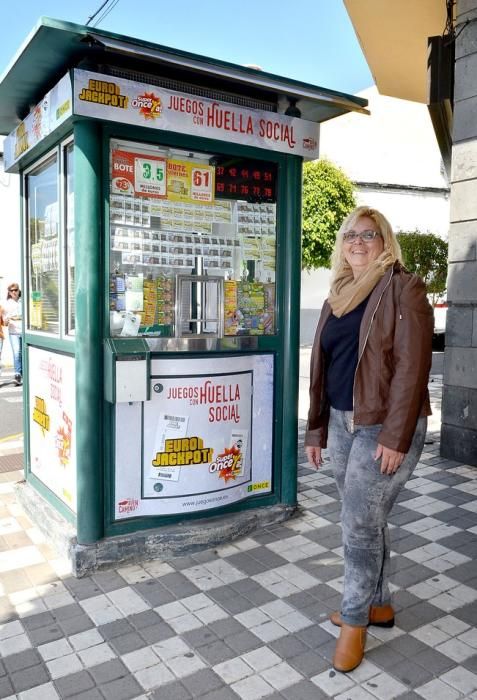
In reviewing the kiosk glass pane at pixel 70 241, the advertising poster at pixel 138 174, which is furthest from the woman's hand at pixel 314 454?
the advertising poster at pixel 138 174

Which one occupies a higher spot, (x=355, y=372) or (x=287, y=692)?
(x=355, y=372)

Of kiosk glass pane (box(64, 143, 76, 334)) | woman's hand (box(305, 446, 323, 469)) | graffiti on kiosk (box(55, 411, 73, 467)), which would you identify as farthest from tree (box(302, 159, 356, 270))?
woman's hand (box(305, 446, 323, 469))

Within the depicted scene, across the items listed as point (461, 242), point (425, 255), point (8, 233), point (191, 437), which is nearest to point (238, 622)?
point (191, 437)

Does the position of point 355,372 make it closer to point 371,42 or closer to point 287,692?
point 287,692

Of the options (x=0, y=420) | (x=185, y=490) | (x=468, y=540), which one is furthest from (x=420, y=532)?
(x=0, y=420)

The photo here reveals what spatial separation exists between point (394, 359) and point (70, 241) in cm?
229

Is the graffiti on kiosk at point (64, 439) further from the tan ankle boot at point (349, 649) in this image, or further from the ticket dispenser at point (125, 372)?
the tan ankle boot at point (349, 649)

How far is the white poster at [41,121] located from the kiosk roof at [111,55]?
10cm

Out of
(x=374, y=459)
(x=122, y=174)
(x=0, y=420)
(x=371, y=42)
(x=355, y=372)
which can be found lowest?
(x=0, y=420)

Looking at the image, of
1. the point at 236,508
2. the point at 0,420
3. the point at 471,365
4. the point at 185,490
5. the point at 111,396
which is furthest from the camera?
the point at 0,420

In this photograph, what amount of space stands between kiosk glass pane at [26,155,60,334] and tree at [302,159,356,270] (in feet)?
52.9

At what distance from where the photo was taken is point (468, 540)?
4055 mm

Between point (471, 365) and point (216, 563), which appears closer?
point (216, 563)

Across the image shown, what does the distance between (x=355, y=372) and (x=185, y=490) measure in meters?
1.70
